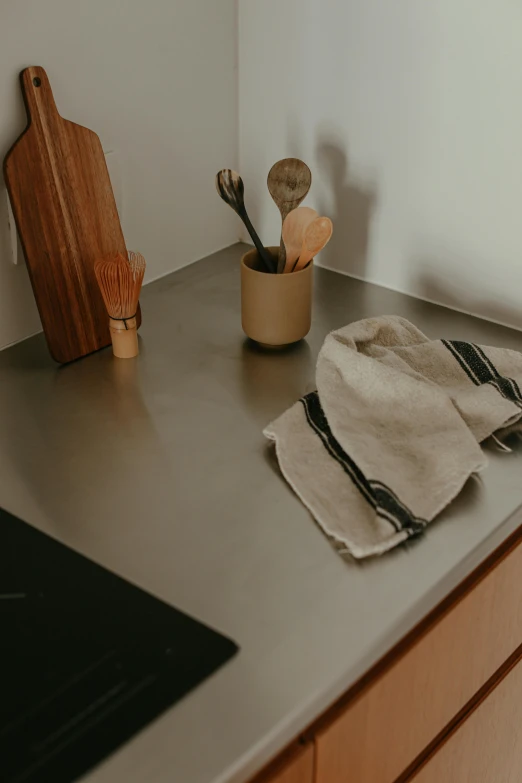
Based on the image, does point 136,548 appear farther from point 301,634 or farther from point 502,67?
point 502,67

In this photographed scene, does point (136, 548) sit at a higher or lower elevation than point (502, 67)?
lower

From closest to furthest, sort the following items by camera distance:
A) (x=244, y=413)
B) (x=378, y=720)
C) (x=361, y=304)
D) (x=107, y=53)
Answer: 1. (x=378, y=720)
2. (x=244, y=413)
3. (x=107, y=53)
4. (x=361, y=304)

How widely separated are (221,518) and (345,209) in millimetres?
611

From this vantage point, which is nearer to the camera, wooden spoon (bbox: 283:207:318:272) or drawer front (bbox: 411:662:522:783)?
drawer front (bbox: 411:662:522:783)

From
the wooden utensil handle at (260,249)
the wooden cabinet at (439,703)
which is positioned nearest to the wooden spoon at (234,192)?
the wooden utensil handle at (260,249)

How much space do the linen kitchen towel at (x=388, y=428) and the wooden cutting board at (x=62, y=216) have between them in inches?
12.4

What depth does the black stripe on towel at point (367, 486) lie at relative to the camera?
78cm

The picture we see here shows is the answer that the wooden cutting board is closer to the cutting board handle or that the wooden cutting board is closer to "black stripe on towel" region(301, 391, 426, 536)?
the cutting board handle

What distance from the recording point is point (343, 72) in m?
1.18

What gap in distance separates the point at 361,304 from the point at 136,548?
58 centimetres

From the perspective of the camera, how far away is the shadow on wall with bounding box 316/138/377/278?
123 cm

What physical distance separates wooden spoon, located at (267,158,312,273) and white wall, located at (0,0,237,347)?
0.67 feet

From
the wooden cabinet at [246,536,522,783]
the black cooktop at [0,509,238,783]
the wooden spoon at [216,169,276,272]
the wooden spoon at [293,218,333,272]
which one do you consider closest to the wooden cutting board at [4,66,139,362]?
the wooden spoon at [216,169,276,272]

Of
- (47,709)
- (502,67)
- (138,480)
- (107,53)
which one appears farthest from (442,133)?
(47,709)
